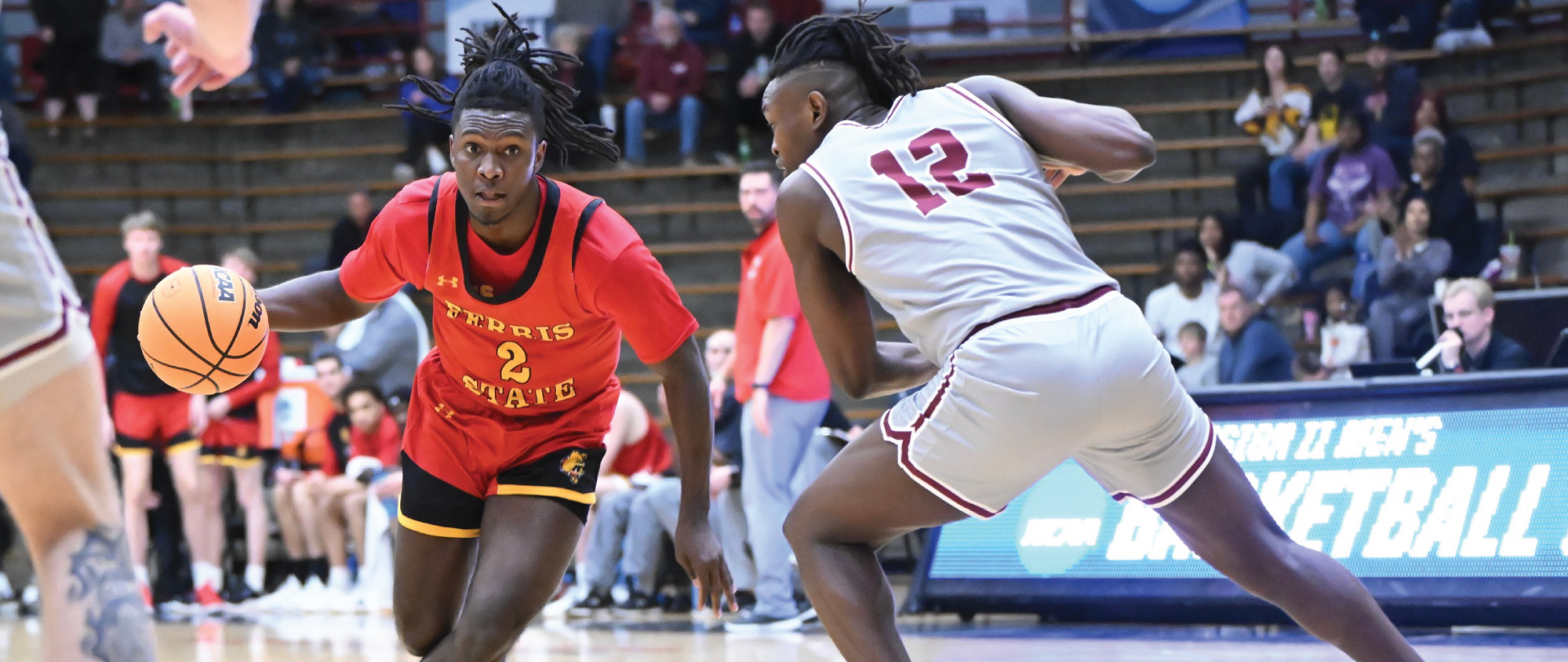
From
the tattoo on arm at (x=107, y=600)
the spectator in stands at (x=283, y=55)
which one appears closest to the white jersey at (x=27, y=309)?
the tattoo on arm at (x=107, y=600)

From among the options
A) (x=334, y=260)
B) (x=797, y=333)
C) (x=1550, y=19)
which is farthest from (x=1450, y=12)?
(x=334, y=260)

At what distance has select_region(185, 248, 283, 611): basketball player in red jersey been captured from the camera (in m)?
9.58

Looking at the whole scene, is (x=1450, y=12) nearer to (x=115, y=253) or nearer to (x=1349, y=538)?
(x=1349, y=538)

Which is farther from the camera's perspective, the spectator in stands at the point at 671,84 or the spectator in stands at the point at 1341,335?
the spectator in stands at the point at 671,84

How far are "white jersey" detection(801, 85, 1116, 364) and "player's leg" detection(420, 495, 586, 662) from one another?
110 centimetres

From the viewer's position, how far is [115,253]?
48.3ft

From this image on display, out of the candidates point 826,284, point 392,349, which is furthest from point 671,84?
point 826,284

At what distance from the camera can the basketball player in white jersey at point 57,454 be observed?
221cm

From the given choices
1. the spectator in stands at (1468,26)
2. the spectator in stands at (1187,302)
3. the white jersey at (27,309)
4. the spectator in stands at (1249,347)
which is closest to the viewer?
the white jersey at (27,309)

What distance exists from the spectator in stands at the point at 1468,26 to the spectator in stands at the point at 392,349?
8117 mm

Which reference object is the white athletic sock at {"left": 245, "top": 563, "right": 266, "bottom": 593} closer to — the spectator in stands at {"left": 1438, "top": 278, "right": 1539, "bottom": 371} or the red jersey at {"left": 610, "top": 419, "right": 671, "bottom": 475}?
the red jersey at {"left": 610, "top": 419, "right": 671, "bottom": 475}

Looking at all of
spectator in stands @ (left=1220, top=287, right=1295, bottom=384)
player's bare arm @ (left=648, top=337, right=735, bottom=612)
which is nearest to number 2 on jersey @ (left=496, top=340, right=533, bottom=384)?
player's bare arm @ (left=648, top=337, right=735, bottom=612)

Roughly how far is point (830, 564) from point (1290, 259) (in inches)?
302

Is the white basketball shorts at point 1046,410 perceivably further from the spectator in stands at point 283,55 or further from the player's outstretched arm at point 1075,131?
the spectator in stands at point 283,55
